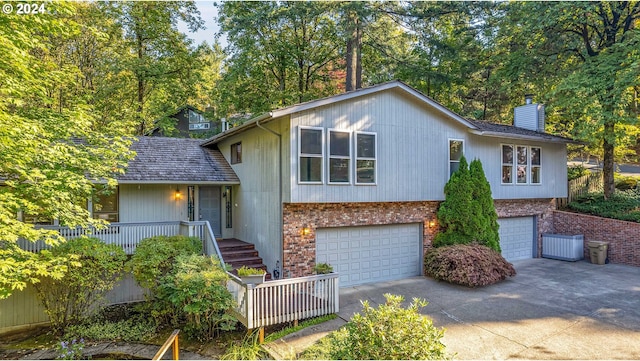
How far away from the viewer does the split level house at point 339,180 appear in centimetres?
985

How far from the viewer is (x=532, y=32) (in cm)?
1569

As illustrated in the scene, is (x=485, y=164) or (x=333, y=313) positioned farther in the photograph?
(x=485, y=164)

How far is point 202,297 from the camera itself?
7.71 metres

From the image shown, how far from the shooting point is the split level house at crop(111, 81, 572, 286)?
985cm

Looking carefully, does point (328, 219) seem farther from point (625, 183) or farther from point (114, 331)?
point (625, 183)

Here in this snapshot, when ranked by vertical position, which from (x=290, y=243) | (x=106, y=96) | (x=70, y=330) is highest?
(x=106, y=96)

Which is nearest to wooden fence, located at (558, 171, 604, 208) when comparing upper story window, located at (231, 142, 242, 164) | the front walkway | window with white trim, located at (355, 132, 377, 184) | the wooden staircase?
the front walkway

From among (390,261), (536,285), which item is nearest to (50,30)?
(390,261)

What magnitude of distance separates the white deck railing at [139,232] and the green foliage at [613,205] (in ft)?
50.8

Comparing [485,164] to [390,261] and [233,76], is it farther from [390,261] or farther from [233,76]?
[233,76]

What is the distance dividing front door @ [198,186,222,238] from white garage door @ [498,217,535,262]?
11.2 m

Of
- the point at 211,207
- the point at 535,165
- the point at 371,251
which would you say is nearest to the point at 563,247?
the point at 535,165

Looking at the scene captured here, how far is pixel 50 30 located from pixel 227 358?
745 centimetres

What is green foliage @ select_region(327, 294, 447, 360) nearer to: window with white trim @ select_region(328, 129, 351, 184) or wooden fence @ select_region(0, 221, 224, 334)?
wooden fence @ select_region(0, 221, 224, 334)
